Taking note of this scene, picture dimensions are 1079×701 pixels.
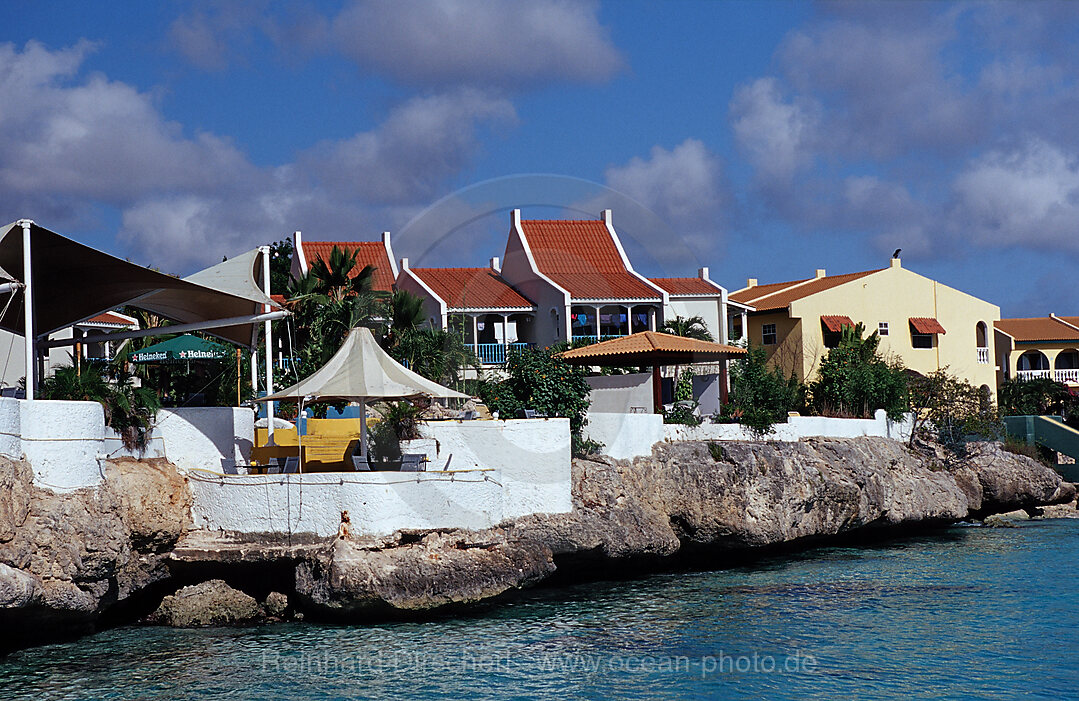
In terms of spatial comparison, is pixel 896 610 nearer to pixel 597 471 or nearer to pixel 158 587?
pixel 597 471

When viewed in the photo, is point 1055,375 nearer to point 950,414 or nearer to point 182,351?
point 950,414

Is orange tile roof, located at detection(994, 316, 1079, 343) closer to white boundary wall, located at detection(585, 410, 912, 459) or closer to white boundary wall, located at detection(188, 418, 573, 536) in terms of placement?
white boundary wall, located at detection(585, 410, 912, 459)

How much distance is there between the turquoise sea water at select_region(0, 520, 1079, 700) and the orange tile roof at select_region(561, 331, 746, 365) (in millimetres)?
6808

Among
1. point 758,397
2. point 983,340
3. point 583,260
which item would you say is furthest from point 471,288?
point 983,340

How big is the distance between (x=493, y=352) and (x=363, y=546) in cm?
1933

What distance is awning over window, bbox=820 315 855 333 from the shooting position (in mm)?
43438

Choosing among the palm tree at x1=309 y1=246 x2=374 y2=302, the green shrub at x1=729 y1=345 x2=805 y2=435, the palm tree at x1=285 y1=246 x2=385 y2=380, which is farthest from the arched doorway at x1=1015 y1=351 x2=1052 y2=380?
the palm tree at x1=285 y1=246 x2=385 y2=380

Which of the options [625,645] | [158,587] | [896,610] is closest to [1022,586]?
[896,610]

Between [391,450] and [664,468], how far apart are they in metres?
7.44

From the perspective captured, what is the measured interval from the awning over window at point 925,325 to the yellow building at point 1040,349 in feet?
37.6

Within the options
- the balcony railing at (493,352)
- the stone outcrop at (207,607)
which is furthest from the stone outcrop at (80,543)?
the balcony railing at (493,352)

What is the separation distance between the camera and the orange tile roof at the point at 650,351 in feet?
91.7

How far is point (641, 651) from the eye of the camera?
17953mm

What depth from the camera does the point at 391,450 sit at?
22.2 meters
